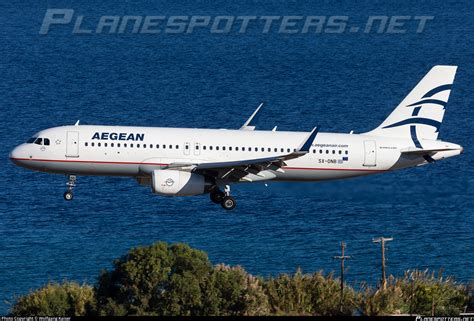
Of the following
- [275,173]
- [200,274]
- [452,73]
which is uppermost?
[452,73]

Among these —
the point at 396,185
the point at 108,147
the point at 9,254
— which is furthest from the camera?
the point at 9,254

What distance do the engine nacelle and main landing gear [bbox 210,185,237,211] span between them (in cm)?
182

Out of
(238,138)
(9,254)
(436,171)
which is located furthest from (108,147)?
(436,171)

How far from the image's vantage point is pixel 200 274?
100500mm

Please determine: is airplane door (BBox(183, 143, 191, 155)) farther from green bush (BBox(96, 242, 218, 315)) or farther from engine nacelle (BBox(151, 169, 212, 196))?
green bush (BBox(96, 242, 218, 315))

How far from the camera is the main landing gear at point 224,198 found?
9650 centimetres

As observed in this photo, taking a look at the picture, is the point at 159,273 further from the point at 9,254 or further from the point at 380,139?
the point at 9,254

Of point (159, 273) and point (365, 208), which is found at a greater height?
point (365, 208)

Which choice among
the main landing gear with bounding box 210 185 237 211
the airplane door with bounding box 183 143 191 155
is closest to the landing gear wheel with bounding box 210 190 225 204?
the main landing gear with bounding box 210 185 237 211

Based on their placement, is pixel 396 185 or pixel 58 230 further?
pixel 58 230

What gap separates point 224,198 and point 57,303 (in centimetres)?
1557

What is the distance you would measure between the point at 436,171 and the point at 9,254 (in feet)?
183

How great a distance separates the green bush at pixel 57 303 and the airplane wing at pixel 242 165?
13.7 metres

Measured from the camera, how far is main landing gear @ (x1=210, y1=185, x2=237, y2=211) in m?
96.5
